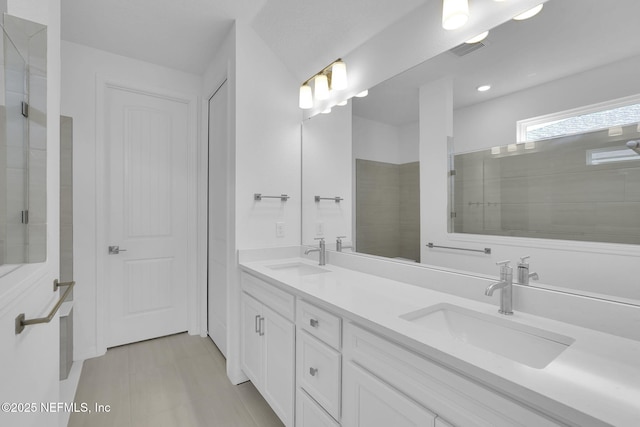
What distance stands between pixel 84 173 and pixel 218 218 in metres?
1.13

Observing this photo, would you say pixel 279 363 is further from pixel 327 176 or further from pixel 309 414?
pixel 327 176

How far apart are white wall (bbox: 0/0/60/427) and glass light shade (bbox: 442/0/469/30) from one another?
152 centimetres

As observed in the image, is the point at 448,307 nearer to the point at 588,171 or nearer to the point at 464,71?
the point at 588,171

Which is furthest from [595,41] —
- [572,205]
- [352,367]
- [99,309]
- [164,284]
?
[99,309]

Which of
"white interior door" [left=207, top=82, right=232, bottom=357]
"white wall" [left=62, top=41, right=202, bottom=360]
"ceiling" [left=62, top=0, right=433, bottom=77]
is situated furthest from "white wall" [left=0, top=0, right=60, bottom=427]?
"white wall" [left=62, top=41, right=202, bottom=360]

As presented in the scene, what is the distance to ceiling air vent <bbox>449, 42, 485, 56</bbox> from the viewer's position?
4.27ft

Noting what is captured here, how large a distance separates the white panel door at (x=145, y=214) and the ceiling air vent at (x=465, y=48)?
2481mm

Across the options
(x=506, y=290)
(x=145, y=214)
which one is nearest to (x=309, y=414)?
(x=506, y=290)

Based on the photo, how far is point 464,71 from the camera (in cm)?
134

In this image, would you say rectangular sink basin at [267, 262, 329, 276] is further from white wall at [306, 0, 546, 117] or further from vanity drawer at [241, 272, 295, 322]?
white wall at [306, 0, 546, 117]

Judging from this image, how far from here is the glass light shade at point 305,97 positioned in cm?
224

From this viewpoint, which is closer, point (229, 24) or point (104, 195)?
point (229, 24)

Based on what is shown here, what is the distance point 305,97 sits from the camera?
225 cm

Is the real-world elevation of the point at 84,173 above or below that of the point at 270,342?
above
